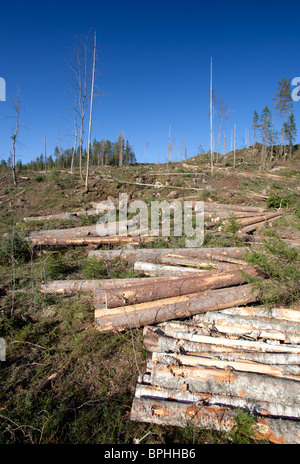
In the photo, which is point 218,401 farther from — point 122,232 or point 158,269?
point 122,232

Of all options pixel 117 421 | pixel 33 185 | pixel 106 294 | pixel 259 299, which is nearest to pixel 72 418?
pixel 117 421

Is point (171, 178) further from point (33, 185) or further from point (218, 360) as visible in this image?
point (218, 360)

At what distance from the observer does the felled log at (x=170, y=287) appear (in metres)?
3.79

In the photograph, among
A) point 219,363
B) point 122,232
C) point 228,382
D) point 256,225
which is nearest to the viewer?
point 228,382

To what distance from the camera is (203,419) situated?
7.60 ft

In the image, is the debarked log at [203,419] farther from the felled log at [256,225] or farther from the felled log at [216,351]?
the felled log at [256,225]

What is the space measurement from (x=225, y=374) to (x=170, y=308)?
123 cm

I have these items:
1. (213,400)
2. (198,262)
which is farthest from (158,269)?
(213,400)

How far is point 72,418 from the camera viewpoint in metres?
2.51

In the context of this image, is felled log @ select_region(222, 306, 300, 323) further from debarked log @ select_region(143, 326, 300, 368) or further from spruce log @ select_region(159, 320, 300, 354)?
debarked log @ select_region(143, 326, 300, 368)

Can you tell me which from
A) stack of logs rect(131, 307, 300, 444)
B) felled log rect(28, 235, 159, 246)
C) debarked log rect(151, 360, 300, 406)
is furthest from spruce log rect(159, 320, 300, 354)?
felled log rect(28, 235, 159, 246)

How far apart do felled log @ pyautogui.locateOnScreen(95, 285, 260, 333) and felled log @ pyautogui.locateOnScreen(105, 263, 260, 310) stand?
84 millimetres
